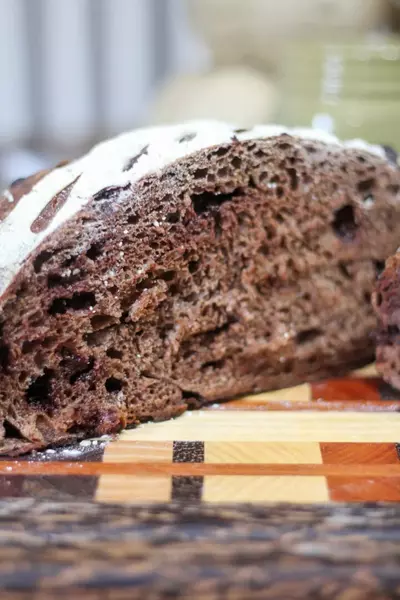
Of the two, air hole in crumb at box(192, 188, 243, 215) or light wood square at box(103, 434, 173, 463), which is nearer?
light wood square at box(103, 434, 173, 463)

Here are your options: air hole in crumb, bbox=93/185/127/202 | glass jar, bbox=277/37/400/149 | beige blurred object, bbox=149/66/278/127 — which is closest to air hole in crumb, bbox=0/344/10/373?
air hole in crumb, bbox=93/185/127/202

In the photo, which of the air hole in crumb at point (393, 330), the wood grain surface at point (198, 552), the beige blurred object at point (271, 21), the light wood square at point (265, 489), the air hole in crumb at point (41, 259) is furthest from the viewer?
the beige blurred object at point (271, 21)

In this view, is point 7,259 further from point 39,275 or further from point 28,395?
point 28,395

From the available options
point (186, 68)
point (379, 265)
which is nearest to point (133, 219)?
point (379, 265)

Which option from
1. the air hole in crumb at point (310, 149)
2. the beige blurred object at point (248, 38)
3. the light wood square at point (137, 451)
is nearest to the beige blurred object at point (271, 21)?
the beige blurred object at point (248, 38)

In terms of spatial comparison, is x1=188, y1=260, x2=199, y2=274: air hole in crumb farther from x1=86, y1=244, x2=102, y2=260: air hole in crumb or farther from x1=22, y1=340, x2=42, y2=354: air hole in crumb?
x1=22, y1=340, x2=42, y2=354: air hole in crumb

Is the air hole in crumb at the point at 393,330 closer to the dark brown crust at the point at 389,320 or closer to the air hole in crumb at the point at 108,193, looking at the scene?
the dark brown crust at the point at 389,320

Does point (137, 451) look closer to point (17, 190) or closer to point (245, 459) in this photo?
point (245, 459)
